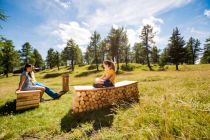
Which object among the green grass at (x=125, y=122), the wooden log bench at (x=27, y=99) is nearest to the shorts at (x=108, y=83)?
the green grass at (x=125, y=122)

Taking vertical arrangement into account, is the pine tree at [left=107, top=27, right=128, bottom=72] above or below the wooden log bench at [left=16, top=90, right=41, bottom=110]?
above

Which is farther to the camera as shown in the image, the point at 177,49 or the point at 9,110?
the point at 177,49

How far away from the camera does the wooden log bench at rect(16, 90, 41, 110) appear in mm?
6543

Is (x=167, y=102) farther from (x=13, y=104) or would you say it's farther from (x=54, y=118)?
(x=13, y=104)

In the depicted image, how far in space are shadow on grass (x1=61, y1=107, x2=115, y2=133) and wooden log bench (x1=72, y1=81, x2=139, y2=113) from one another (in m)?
0.26

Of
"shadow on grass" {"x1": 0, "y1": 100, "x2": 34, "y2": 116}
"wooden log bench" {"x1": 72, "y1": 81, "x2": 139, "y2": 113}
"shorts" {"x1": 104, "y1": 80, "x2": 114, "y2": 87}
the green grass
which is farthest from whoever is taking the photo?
"shorts" {"x1": 104, "y1": 80, "x2": 114, "y2": 87}

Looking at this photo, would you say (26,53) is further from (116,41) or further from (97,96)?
(97,96)

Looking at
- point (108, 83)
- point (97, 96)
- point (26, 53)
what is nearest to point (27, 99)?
point (97, 96)

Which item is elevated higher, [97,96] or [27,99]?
[97,96]

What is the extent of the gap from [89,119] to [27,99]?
321cm

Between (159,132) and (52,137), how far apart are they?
284 cm

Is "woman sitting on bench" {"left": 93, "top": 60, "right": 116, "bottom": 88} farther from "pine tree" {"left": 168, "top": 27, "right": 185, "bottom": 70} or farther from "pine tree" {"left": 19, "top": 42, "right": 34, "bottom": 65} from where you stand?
"pine tree" {"left": 19, "top": 42, "right": 34, "bottom": 65}

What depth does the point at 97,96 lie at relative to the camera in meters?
6.20

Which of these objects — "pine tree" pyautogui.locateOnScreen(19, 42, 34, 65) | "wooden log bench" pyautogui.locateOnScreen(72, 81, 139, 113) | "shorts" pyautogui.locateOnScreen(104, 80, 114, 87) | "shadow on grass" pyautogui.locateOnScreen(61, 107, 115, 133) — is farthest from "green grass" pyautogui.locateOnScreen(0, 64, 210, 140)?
"pine tree" pyautogui.locateOnScreen(19, 42, 34, 65)
